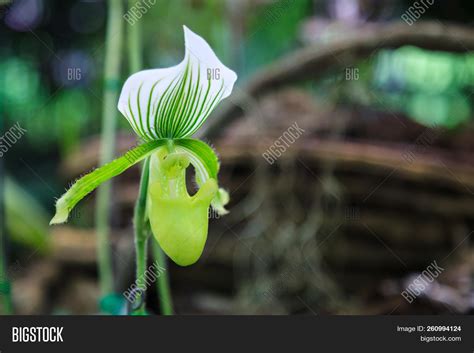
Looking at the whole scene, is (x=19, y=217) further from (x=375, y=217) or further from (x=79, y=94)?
(x=375, y=217)

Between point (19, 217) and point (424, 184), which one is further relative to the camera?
point (19, 217)

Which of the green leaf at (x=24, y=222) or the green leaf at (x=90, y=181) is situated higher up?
the green leaf at (x=24, y=222)

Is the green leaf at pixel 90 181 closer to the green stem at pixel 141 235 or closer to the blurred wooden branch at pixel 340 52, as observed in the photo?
the green stem at pixel 141 235

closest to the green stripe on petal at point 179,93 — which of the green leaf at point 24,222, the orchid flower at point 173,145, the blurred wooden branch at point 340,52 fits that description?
the orchid flower at point 173,145

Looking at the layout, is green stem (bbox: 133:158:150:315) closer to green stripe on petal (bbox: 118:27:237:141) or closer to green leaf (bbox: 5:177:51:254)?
green stripe on petal (bbox: 118:27:237:141)

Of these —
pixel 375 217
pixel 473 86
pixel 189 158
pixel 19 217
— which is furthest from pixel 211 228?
pixel 473 86

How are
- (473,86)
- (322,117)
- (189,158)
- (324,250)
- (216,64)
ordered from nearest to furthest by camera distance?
(216,64)
(189,158)
(324,250)
(322,117)
(473,86)

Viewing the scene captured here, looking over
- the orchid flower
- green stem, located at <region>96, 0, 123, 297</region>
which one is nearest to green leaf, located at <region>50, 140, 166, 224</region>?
the orchid flower
